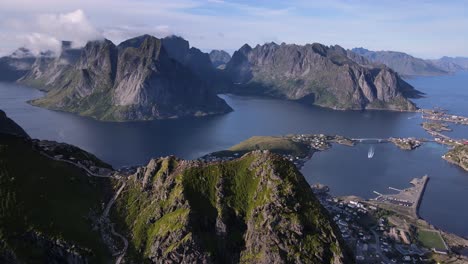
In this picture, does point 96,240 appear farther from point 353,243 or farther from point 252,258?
point 353,243

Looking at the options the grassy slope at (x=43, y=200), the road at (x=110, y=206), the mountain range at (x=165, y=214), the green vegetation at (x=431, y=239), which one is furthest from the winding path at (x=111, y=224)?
the green vegetation at (x=431, y=239)

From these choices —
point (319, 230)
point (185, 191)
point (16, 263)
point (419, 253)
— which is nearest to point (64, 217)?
point (16, 263)

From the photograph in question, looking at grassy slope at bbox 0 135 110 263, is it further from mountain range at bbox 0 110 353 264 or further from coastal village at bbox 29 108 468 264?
coastal village at bbox 29 108 468 264

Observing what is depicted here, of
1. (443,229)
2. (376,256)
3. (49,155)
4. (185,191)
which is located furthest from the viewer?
(443,229)

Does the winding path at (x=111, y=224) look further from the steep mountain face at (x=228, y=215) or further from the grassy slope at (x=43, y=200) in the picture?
the grassy slope at (x=43, y=200)

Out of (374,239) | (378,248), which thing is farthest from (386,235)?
(378,248)

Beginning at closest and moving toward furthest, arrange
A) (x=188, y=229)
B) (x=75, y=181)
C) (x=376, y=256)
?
1. (x=188, y=229)
2. (x=75, y=181)
3. (x=376, y=256)
